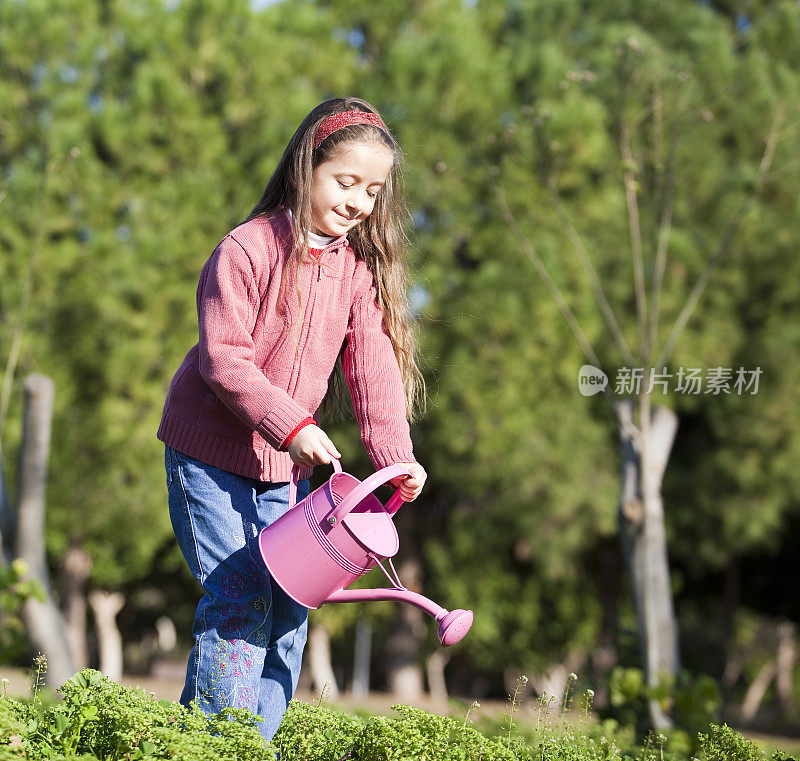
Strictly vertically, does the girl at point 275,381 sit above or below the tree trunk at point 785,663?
above

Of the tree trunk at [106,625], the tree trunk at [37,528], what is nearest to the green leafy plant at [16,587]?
the tree trunk at [37,528]

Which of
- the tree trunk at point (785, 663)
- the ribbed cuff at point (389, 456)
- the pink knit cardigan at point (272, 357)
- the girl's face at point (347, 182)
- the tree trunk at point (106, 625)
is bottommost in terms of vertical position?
the tree trunk at point (785, 663)

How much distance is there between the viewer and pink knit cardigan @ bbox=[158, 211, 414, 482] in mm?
1906

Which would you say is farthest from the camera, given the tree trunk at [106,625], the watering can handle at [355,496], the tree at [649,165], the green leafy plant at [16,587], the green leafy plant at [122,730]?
the tree trunk at [106,625]

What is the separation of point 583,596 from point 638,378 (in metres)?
10.7

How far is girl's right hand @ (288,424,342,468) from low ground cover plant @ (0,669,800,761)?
499 mm

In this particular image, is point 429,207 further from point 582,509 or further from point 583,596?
point 583,596

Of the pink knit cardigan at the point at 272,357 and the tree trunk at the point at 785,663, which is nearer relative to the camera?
the pink knit cardigan at the point at 272,357

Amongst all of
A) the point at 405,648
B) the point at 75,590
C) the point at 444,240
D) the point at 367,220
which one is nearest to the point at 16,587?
the point at 367,220

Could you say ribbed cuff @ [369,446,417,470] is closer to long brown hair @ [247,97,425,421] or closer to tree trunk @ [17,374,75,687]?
long brown hair @ [247,97,425,421]

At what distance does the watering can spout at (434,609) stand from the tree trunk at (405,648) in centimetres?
983

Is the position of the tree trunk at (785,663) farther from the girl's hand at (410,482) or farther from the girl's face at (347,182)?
the girl's face at (347,182)

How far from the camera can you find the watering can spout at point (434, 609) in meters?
1.87

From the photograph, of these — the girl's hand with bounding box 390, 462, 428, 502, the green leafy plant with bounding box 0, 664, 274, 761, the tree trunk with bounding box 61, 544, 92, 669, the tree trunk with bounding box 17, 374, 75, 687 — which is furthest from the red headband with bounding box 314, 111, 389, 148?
the tree trunk with bounding box 61, 544, 92, 669
